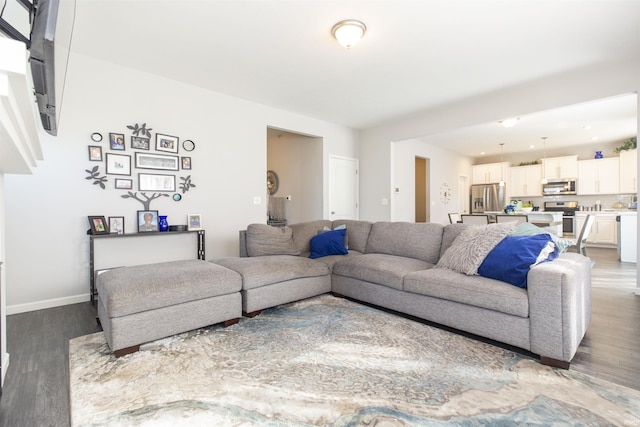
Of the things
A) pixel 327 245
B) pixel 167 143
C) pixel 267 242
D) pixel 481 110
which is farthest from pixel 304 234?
pixel 481 110

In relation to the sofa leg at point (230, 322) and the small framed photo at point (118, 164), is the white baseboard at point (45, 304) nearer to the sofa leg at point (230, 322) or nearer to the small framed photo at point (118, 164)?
the small framed photo at point (118, 164)

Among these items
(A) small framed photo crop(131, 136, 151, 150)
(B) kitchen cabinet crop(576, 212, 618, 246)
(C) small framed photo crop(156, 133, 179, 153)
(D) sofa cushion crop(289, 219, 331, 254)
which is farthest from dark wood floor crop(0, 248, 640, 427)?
(B) kitchen cabinet crop(576, 212, 618, 246)

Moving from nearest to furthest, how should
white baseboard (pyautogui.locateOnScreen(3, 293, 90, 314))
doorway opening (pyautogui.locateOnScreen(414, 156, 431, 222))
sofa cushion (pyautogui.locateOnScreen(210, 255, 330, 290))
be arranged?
sofa cushion (pyautogui.locateOnScreen(210, 255, 330, 290)) < white baseboard (pyautogui.locateOnScreen(3, 293, 90, 314)) < doorway opening (pyautogui.locateOnScreen(414, 156, 431, 222))

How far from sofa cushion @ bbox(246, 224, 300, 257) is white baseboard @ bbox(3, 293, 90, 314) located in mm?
1847

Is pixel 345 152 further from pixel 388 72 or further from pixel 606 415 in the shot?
pixel 606 415

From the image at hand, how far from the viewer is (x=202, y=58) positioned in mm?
3312

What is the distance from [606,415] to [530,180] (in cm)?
851

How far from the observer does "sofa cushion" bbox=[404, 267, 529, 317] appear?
2.00m

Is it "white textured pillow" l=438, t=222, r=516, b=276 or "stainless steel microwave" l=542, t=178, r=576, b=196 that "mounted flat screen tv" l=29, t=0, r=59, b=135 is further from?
"stainless steel microwave" l=542, t=178, r=576, b=196

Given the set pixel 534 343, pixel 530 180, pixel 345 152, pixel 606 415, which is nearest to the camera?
pixel 606 415

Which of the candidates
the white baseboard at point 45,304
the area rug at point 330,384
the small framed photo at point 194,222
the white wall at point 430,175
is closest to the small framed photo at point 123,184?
the small framed photo at point 194,222

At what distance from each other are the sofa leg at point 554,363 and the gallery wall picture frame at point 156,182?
3.98 metres

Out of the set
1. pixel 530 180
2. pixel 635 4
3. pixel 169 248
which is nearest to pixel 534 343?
pixel 635 4

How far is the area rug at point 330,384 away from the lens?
141cm
